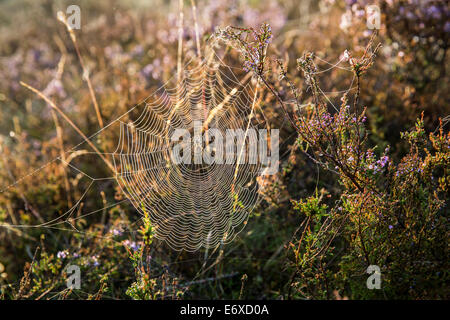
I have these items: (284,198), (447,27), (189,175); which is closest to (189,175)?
(189,175)

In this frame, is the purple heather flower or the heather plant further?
the purple heather flower

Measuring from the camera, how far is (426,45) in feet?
12.5

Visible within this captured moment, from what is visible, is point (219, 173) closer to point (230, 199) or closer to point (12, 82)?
point (230, 199)

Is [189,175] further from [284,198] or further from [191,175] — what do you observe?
[284,198]

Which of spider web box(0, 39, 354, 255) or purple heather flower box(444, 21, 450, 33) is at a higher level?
purple heather flower box(444, 21, 450, 33)

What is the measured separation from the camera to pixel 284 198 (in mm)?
2750

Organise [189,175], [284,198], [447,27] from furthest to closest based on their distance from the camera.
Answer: [447,27]
[189,175]
[284,198]

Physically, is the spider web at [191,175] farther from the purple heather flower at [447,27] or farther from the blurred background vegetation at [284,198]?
the purple heather flower at [447,27]

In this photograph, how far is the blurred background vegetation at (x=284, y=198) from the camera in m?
1.93

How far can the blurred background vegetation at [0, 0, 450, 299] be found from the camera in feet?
6.33

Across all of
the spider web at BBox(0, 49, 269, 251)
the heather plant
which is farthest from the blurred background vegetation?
the spider web at BBox(0, 49, 269, 251)

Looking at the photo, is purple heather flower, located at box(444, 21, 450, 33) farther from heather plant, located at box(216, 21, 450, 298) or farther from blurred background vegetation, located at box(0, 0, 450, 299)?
heather plant, located at box(216, 21, 450, 298)

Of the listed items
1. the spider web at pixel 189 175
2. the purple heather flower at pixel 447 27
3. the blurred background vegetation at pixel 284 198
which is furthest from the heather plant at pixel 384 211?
the purple heather flower at pixel 447 27

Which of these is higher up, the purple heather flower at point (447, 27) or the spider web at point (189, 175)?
the purple heather flower at point (447, 27)
